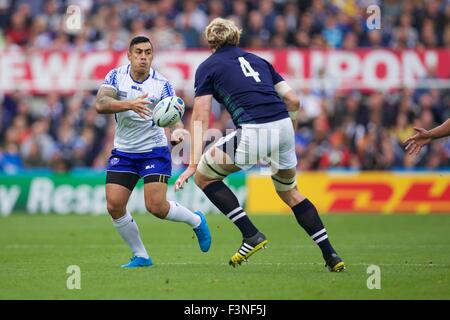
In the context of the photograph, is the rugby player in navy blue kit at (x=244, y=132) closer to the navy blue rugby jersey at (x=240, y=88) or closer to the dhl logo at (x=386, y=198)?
the navy blue rugby jersey at (x=240, y=88)

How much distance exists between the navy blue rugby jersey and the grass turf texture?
1.67 meters

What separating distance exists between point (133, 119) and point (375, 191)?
12.0m

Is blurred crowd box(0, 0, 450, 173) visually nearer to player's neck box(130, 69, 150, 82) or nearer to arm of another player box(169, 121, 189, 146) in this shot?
player's neck box(130, 69, 150, 82)

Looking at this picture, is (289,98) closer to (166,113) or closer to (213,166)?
(213,166)

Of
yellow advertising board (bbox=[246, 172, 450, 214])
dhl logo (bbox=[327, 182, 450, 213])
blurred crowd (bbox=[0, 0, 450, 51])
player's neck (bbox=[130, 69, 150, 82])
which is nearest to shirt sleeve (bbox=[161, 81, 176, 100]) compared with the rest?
player's neck (bbox=[130, 69, 150, 82])

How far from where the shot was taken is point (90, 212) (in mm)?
22594

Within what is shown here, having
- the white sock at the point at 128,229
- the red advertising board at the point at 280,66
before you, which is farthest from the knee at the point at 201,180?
the red advertising board at the point at 280,66

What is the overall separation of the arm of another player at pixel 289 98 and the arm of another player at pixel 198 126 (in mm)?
835

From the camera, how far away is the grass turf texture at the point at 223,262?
9.02 metres

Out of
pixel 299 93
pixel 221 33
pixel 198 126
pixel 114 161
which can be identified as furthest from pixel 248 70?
pixel 299 93

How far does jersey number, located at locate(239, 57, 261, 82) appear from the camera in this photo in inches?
409

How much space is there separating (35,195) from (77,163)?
1.40 meters

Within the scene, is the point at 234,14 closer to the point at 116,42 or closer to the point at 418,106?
the point at 116,42
